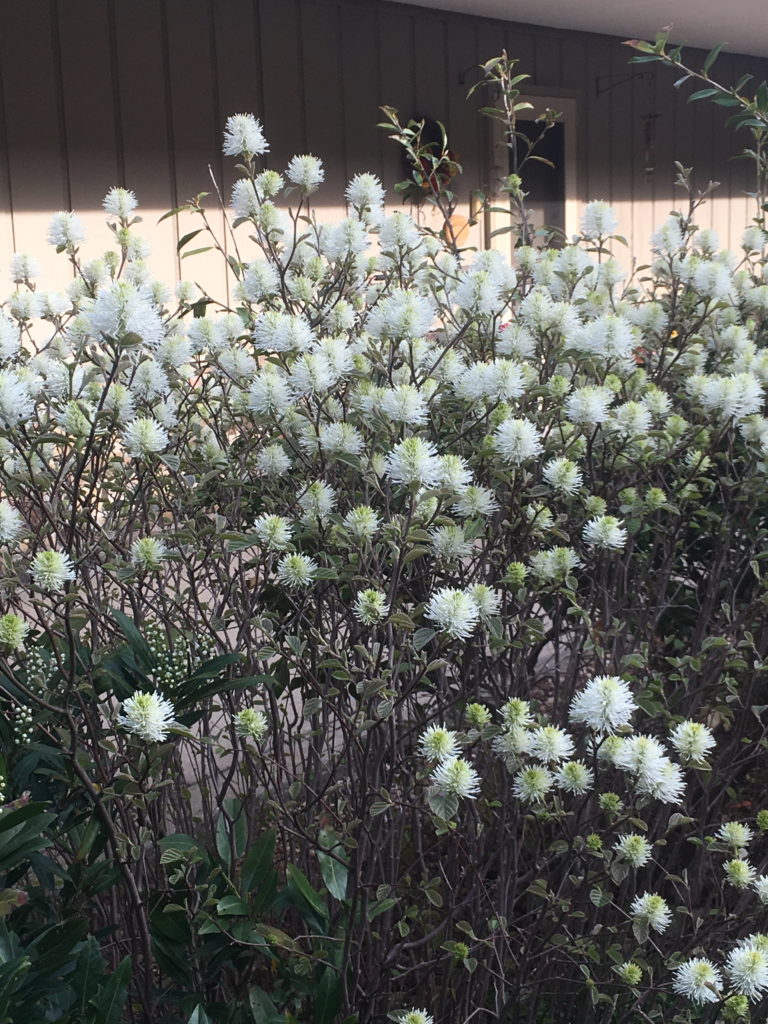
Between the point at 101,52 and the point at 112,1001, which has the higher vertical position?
the point at 101,52

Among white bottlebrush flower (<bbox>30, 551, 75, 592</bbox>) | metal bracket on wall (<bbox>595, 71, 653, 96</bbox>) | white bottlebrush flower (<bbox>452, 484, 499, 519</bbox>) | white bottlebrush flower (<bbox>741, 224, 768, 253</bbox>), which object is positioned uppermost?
metal bracket on wall (<bbox>595, 71, 653, 96</bbox>)

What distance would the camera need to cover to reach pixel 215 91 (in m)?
6.24

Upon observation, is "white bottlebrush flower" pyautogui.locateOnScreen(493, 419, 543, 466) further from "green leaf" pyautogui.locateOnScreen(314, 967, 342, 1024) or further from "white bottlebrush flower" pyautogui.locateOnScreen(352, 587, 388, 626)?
"green leaf" pyautogui.locateOnScreen(314, 967, 342, 1024)

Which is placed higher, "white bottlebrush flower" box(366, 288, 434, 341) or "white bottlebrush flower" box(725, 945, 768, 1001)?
"white bottlebrush flower" box(366, 288, 434, 341)

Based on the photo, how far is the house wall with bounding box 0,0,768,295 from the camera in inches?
218

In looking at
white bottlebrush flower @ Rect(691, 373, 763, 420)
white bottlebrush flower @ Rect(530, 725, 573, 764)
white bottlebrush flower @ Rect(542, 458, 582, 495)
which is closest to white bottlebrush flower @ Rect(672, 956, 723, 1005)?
white bottlebrush flower @ Rect(530, 725, 573, 764)

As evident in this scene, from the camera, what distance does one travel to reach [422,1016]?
1526 millimetres

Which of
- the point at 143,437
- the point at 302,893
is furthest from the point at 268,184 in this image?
the point at 302,893

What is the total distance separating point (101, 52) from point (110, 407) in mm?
4689

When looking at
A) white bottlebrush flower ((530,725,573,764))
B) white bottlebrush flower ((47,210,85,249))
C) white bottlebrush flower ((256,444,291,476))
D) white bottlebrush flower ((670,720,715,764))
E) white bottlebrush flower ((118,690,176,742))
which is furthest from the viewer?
white bottlebrush flower ((47,210,85,249))

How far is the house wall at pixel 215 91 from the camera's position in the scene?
218 inches

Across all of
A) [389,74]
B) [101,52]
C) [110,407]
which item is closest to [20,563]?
[110,407]

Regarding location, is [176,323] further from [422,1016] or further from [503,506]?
[422,1016]

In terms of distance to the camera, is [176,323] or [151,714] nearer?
[151,714]
